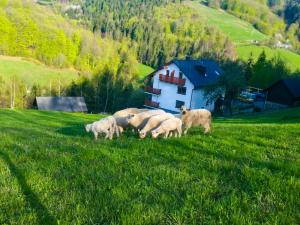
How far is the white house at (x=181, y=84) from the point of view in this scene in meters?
79.7

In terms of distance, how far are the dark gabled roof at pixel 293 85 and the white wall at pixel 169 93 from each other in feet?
59.9

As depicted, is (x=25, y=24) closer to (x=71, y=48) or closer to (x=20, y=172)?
(x=71, y=48)

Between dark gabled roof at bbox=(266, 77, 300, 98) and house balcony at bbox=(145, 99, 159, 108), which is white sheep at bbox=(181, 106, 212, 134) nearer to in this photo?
dark gabled roof at bbox=(266, 77, 300, 98)

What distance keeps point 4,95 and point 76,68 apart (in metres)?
78.9

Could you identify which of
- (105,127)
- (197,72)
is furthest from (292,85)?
(105,127)

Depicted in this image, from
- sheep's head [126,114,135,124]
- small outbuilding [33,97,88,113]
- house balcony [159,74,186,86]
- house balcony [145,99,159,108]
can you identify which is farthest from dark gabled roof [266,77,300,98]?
sheep's head [126,114,135,124]

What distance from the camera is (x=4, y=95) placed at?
103125 millimetres

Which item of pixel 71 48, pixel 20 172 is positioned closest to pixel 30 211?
pixel 20 172

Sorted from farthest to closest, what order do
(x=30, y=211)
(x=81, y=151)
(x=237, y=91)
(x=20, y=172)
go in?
(x=237, y=91)
(x=81, y=151)
(x=20, y=172)
(x=30, y=211)

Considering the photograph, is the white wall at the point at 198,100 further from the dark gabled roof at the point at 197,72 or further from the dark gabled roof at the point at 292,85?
the dark gabled roof at the point at 292,85

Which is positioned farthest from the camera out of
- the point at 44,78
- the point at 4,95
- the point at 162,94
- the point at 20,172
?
the point at 44,78

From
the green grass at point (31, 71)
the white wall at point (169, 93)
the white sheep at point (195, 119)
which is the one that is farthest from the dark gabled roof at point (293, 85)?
the green grass at point (31, 71)

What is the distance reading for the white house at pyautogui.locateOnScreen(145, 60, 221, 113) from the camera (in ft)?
261

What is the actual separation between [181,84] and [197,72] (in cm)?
473
